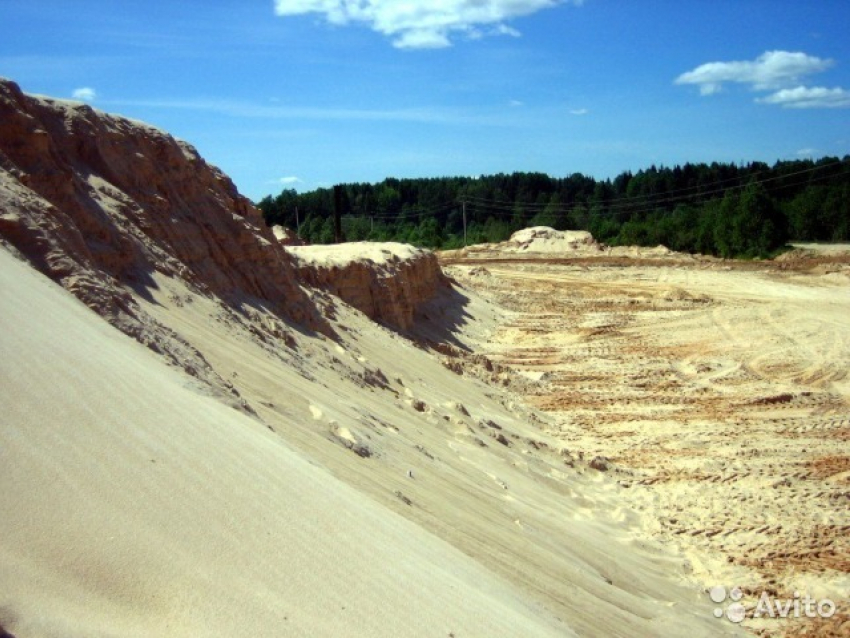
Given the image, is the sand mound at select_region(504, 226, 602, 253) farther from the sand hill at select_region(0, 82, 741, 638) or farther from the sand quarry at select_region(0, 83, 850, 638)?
the sand hill at select_region(0, 82, 741, 638)

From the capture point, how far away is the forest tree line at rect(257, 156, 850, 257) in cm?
4166

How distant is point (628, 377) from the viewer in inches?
683

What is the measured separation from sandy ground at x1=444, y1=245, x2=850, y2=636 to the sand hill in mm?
740

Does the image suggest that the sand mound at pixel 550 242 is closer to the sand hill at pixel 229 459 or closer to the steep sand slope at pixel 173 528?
the sand hill at pixel 229 459

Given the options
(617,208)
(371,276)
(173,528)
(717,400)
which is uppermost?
(617,208)

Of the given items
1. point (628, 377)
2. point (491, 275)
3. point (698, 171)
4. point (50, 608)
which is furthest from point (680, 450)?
point (698, 171)

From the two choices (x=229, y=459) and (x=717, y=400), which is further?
(x=717, y=400)

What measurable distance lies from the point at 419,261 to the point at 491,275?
10.5 m

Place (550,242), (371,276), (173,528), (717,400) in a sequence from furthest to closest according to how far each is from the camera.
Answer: (550,242)
(371,276)
(717,400)
(173,528)

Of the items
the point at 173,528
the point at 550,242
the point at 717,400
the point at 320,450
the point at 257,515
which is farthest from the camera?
the point at 550,242

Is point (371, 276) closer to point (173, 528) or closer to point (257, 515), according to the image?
point (257, 515)

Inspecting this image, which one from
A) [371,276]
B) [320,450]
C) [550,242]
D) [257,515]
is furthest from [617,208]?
[257,515]

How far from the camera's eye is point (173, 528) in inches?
149

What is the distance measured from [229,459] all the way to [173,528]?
0.97 metres
